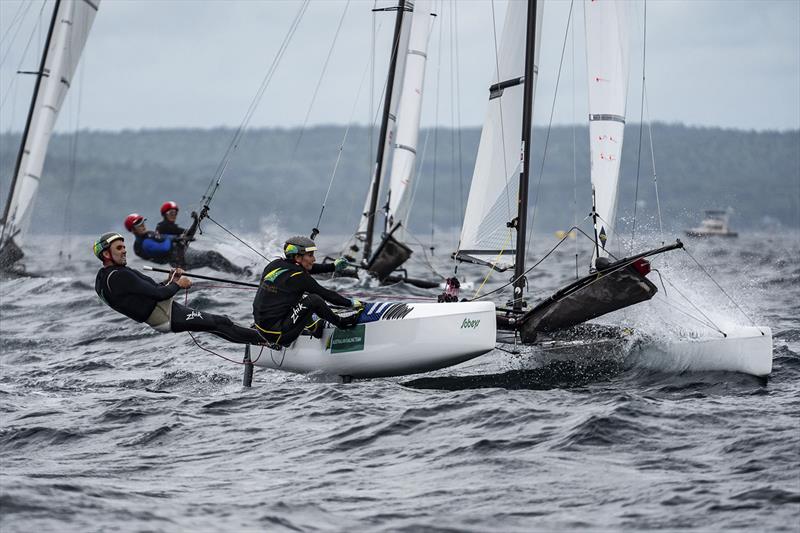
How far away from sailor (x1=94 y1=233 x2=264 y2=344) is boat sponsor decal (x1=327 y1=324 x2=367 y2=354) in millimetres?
761

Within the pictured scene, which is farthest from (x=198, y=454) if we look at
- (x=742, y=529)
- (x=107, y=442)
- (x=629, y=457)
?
(x=742, y=529)

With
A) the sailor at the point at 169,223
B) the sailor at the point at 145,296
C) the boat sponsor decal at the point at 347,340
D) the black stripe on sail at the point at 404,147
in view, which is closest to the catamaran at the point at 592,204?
the boat sponsor decal at the point at 347,340

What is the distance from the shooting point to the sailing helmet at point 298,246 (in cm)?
857

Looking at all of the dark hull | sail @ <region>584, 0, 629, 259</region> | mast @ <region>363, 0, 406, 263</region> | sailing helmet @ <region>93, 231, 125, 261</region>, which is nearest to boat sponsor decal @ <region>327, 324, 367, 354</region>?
the dark hull

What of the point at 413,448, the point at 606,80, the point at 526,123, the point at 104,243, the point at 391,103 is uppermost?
the point at 391,103

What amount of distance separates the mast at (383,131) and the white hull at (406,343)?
29.0ft

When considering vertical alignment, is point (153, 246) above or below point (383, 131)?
below

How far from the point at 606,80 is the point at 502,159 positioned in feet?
4.63

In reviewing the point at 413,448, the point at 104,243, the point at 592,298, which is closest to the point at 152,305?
the point at 104,243

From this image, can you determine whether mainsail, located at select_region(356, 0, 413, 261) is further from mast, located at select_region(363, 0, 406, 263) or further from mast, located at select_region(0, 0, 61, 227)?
mast, located at select_region(0, 0, 61, 227)

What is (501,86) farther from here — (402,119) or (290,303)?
(402,119)

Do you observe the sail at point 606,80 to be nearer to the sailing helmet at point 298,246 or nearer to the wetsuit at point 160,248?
the sailing helmet at point 298,246

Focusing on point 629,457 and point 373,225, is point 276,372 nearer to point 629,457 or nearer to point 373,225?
point 629,457

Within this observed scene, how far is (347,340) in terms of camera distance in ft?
29.5
